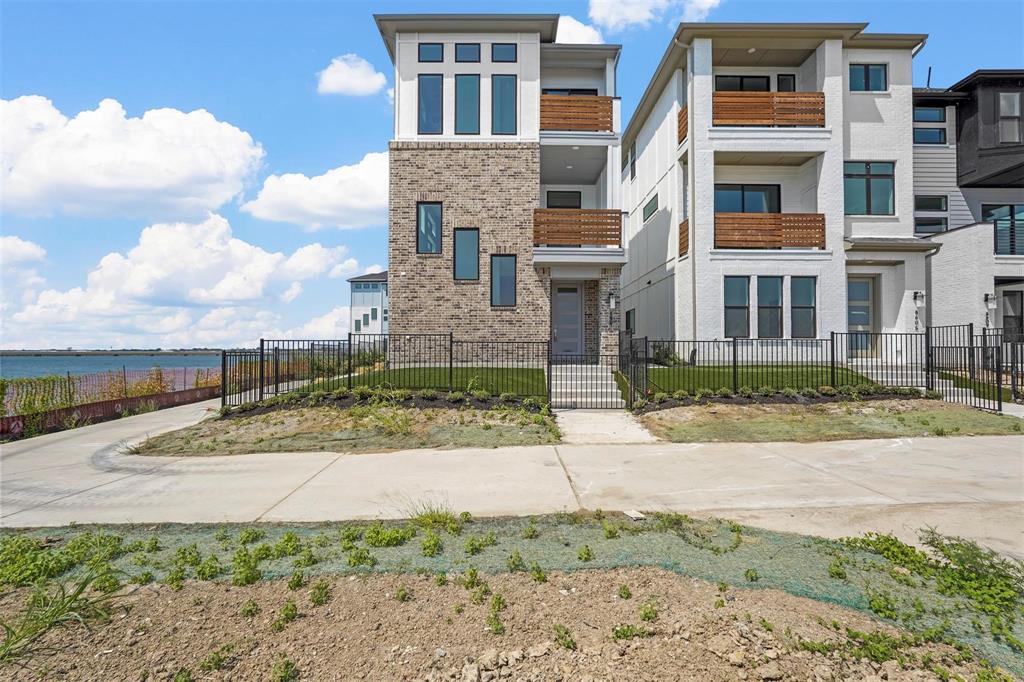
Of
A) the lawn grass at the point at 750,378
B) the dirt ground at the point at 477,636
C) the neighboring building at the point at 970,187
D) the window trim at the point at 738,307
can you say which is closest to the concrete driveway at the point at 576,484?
the dirt ground at the point at 477,636

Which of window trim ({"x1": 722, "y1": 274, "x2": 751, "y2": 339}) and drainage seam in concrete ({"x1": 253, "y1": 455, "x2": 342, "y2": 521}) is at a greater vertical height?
window trim ({"x1": 722, "y1": 274, "x2": 751, "y2": 339})

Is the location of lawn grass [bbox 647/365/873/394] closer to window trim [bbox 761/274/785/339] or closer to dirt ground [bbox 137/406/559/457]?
window trim [bbox 761/274/785/339]

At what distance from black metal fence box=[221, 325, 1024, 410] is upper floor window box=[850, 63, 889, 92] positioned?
8.44m

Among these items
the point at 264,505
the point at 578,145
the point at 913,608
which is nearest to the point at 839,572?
the point at 913,608

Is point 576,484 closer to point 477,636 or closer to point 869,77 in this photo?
point 477,636

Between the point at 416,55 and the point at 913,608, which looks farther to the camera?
the point at 416,55

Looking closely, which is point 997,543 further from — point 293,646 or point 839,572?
point 293,646

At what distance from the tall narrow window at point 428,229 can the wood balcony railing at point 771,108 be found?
963cm

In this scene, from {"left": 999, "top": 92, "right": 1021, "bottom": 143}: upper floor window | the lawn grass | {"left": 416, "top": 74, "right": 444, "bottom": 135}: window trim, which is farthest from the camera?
{"left": 999, "top": 92, "right": 1021, "bottom": 143}: upper floor window

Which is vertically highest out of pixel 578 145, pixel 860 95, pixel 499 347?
pixel 860 95

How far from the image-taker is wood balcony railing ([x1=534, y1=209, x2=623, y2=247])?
673 inches

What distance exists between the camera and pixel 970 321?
17859mm

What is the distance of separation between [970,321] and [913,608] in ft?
63.2

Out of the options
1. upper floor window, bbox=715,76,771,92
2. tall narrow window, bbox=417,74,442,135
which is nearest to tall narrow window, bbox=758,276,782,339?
upper floor window, bbox=715,76,771,92
